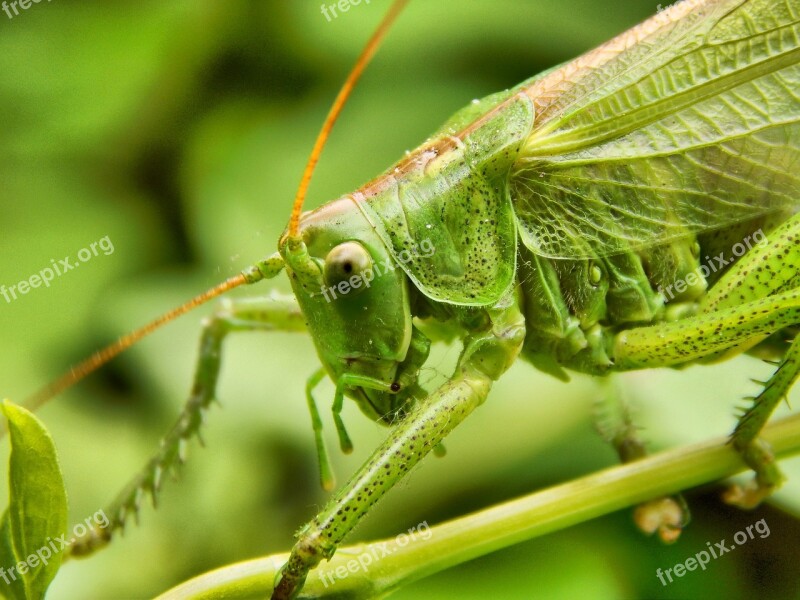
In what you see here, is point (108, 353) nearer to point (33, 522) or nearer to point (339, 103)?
point (33, 522)

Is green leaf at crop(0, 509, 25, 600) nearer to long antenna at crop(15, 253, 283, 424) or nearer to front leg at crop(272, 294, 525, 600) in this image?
long antenna at crop(15, 253, 283, 424)

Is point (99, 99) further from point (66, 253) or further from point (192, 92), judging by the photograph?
point (66, 253)

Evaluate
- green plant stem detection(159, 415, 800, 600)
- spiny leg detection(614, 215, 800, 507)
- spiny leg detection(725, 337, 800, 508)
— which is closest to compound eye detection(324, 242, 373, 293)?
green plant stem detection(159, 415, 800, 600)

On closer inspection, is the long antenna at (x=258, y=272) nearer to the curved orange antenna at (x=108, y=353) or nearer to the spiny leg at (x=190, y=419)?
the curved orange antenna at (x=108, y=353)

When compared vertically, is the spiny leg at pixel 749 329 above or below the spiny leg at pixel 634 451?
above

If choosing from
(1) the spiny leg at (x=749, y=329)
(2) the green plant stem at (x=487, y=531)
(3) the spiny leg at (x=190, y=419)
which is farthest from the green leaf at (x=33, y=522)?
(1) the spiny leg at (x=749, y=329)

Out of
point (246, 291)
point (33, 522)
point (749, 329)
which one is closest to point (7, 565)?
point (33, 522)
